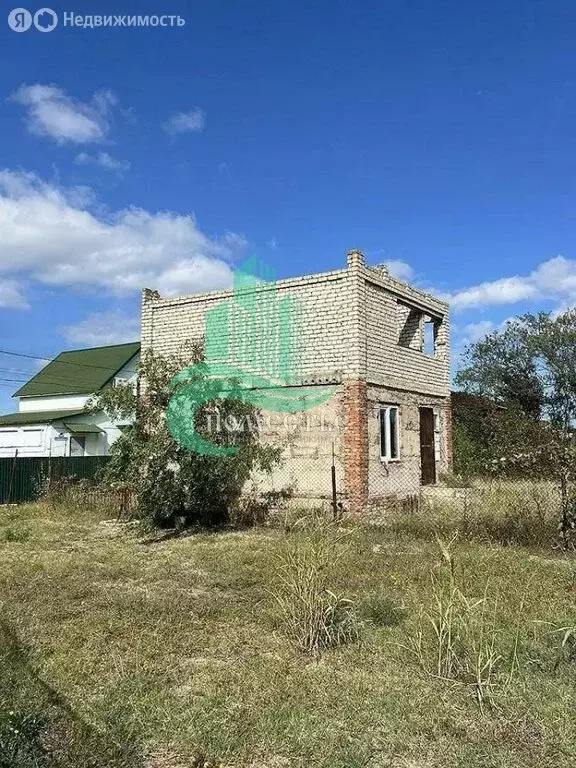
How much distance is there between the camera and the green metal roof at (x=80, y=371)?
30.2m

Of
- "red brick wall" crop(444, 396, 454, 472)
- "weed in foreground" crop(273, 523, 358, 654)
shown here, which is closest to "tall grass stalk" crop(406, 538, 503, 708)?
"weed in foreground" crop(273, 523, 358, 654)

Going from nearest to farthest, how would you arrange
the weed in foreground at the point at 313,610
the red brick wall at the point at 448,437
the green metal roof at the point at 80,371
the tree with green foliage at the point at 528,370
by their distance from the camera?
1. the weed in foreground at the point at 313,610
2. the red brick wall at the point at 448,437
3. the tree with green foliage at the point at 528,370
4. the green metal roof at the point at 80,371

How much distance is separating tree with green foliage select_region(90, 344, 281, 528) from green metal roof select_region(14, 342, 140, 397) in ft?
59.4

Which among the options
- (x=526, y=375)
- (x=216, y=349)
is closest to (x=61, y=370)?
(x=216, y=349)

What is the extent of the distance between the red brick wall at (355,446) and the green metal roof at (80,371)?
1943 centimetres

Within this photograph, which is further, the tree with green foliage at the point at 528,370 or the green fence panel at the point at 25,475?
the tree with green foliage at the point at 528,370

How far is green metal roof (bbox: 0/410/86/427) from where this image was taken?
86.6 feet

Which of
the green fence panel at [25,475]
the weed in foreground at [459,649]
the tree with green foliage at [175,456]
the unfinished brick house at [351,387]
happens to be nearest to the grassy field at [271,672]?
the weed in foreground at [459,649]

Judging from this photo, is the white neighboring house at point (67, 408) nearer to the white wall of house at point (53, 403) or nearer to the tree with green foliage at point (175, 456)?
the white wall of house at point (53, 403)

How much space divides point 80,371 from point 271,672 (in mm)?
29491

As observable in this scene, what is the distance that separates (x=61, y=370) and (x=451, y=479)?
23.0 metres

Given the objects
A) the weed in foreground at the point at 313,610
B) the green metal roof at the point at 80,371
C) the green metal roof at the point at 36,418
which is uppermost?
the green metal roof at the point at 80,371

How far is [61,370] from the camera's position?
1267 inches

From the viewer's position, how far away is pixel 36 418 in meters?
27.2
